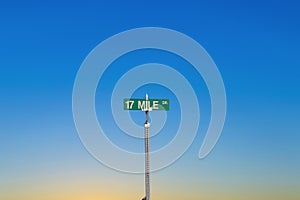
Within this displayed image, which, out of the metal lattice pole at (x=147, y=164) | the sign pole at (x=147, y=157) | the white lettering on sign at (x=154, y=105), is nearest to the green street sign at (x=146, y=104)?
the white lettering on sign at (x=154, y=105)

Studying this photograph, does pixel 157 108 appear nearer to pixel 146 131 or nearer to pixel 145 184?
pixel 146 131

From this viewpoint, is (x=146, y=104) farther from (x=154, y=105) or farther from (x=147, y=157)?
(x=147, y=157)

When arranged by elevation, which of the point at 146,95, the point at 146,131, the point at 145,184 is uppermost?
the point at 146,95

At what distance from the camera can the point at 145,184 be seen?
16.6m

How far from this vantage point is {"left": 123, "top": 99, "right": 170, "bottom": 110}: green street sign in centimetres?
1678

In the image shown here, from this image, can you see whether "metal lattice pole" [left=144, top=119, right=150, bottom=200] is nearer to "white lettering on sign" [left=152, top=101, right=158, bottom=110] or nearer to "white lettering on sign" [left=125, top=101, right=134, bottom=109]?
"white lettering on sign" [left=152, top=101, right=158, bottom=110]

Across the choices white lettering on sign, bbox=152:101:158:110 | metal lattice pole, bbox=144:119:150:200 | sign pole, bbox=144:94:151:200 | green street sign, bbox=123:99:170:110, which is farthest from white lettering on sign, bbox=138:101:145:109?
metal lattice pole, bbox=144:119:150:200

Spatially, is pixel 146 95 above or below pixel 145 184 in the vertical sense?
above

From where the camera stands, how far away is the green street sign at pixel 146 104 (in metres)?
16.8

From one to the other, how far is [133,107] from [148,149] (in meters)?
1.34

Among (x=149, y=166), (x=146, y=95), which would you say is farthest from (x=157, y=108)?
(x=149, y=166)

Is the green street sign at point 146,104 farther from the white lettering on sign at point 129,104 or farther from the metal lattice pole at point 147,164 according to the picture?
the metal lattice pole at point 147,164

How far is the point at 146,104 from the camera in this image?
55.7 feet

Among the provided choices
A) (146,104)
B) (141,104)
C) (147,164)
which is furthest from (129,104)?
(147,164)
